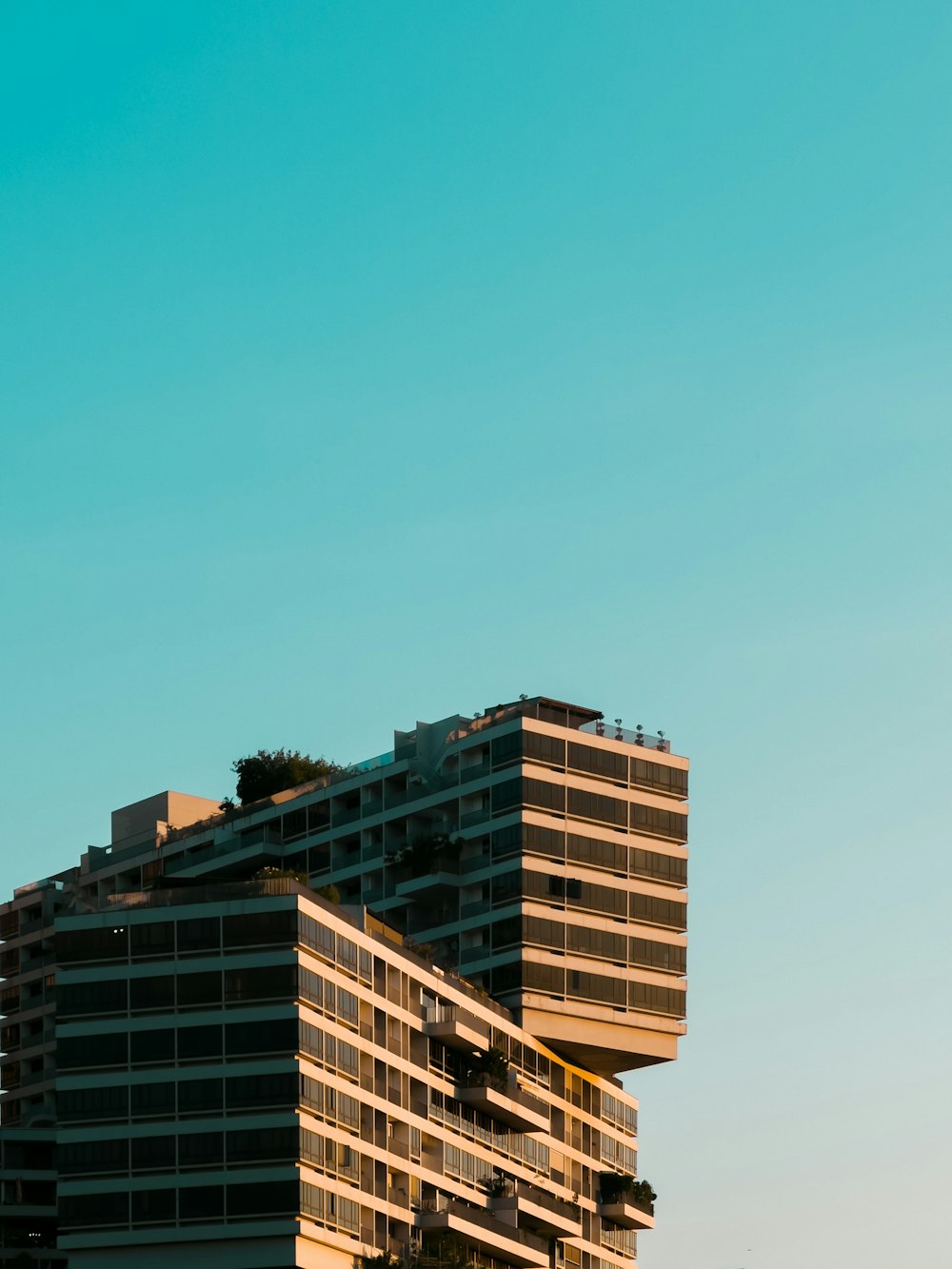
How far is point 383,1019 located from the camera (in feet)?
474

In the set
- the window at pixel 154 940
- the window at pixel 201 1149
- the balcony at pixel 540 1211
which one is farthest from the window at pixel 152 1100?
the balcony at pixel 540 1211

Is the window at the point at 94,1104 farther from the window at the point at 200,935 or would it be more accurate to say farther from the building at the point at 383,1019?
the window at the point at 200,935

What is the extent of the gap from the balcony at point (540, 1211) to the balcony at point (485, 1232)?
966mm

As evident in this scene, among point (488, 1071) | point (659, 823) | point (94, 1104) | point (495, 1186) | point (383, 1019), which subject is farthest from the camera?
point (659, 823)

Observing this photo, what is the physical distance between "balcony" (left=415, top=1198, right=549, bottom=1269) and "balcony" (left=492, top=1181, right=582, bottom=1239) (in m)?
0.97

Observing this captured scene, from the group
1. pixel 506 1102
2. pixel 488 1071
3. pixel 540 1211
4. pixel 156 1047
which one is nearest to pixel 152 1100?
pixel 156 1047

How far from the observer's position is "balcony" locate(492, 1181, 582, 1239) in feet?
524

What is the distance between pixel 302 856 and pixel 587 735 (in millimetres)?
24454

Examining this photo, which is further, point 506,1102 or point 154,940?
point 506,1102

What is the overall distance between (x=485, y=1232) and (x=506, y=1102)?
30.5ft

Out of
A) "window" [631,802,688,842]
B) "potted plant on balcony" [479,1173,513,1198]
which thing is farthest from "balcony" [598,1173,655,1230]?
"window" [631,802,688,842]

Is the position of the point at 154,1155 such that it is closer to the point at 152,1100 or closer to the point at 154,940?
the point at 152,1100

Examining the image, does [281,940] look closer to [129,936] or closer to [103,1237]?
[129,936]

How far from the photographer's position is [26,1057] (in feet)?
652
